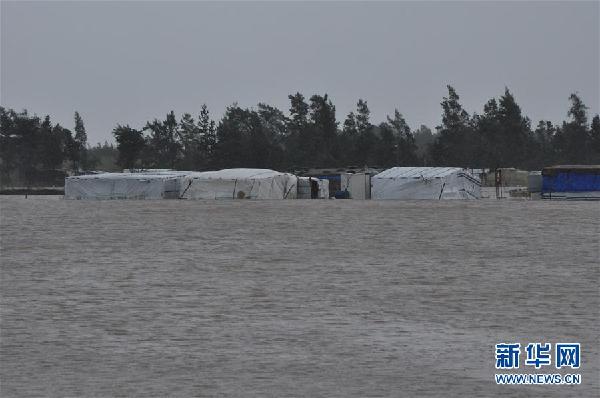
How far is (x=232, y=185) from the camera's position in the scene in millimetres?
52312

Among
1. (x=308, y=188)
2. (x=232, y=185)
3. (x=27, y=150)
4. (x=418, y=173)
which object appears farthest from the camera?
(x=27, y=150)

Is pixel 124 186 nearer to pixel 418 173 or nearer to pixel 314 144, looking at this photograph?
pixel 418 173

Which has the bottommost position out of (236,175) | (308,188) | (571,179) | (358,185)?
(308,188)

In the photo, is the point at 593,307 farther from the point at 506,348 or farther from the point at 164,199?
the point at 164,199

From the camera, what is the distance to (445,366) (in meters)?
9.53

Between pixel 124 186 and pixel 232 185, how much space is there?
264 inches

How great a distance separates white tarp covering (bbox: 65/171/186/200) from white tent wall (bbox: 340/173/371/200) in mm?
9475

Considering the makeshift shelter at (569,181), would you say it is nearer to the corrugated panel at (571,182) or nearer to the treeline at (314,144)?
the corrugated panel at (571,182)

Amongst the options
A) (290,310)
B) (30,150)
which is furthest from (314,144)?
(290,310)

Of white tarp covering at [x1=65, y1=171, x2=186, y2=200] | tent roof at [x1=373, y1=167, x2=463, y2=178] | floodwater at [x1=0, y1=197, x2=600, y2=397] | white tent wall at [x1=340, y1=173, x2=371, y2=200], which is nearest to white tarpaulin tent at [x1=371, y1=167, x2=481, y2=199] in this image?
tent roof at [x1=373, y1=167, x2=463, y2=178]

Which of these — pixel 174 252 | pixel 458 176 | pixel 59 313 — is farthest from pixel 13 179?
pixel 59 313

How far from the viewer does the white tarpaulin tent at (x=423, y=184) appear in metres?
50.4

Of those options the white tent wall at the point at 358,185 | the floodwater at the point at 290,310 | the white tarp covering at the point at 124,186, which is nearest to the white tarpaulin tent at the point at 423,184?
the white tent wall at the point at 358,185

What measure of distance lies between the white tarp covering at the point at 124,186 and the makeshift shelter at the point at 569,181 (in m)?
20.0
